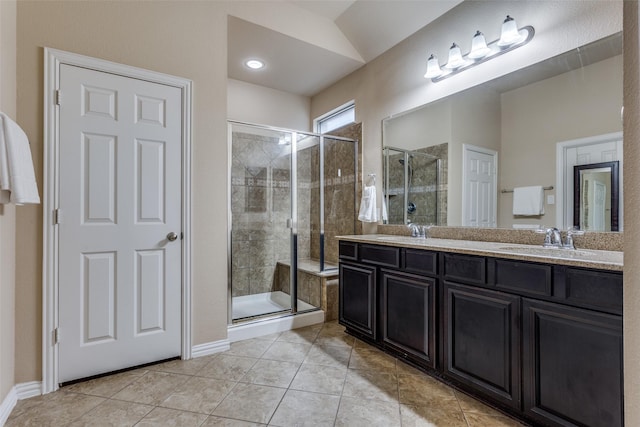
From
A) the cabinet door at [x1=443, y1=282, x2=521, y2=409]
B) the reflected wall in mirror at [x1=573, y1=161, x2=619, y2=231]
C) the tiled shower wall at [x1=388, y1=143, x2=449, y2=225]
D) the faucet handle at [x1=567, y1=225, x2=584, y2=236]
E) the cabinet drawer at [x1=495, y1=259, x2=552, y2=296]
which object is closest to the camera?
the cabinet drawer at [x1=495, y1=259, x2=552, y2=296]

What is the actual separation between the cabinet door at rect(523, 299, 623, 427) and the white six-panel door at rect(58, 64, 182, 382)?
2.17 meters

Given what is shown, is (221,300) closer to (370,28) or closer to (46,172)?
(46,172)

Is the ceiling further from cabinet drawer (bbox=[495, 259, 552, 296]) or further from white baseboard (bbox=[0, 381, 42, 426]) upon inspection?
white baseboard (bbox=[0, 381, 42, 426])

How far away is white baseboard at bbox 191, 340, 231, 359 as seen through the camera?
7.56 ft

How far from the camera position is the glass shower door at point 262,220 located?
124 inches

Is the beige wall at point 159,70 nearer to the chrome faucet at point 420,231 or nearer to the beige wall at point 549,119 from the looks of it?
the chrome faucet at point 420,231

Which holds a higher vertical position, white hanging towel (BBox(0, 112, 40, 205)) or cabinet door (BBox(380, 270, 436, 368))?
white hanging towel (BBox(0, 112, 40, 205))

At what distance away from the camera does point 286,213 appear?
325 cm

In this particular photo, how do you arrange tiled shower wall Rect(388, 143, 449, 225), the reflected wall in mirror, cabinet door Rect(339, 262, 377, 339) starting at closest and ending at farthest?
the reflected wall in mirror
cabinet door Rect(339, 262, 377, 339)
tiled shower wall Rect(388, 143, 449, 225)

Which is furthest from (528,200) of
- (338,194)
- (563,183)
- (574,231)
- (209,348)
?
(209,348)

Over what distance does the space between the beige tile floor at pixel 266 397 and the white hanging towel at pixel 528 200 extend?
1212 millimetres

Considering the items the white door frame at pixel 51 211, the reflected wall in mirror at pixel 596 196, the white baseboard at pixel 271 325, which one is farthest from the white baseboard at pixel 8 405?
the reflected wall in mirror at pixel 596 196

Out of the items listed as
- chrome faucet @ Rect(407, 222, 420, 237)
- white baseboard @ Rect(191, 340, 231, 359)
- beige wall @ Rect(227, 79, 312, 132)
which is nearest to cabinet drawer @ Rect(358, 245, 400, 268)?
chrome faucet @ Rect(407, 222, 420, 237)

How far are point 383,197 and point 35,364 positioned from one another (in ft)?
9.36
